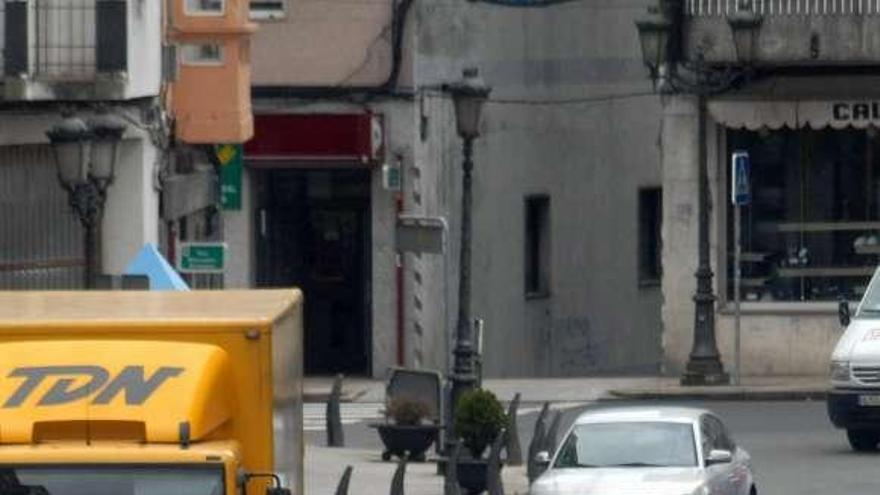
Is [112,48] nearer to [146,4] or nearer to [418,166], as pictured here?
[146,4]

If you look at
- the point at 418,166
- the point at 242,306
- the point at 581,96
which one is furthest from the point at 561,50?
the point at 242,306

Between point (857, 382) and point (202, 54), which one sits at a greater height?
point (202, 54)

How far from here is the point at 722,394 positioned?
3450 centimetres

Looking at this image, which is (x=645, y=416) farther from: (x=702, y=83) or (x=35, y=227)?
(x=702, y=83)

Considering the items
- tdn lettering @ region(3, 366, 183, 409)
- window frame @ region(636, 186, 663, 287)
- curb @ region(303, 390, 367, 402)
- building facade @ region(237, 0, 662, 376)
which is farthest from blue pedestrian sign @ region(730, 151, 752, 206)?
tdn lettering @ region(3, 366, 183, 409)

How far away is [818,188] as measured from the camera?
37188 mm

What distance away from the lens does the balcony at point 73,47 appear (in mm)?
28656

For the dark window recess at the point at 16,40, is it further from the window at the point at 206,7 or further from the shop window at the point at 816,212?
the shop window at the point at 816,212

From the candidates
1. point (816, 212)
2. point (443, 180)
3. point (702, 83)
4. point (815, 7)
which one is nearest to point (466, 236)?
→ point (702, 83)

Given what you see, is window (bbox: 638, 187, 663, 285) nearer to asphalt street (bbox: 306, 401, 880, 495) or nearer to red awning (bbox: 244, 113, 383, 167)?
red awning (bbox: 244, 113, 383, 167)

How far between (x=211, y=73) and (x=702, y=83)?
6.80 m

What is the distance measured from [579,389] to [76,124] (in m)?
12.9

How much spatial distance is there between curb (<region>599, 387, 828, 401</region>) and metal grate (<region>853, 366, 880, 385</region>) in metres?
7.46

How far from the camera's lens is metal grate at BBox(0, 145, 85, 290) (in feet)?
95.1
